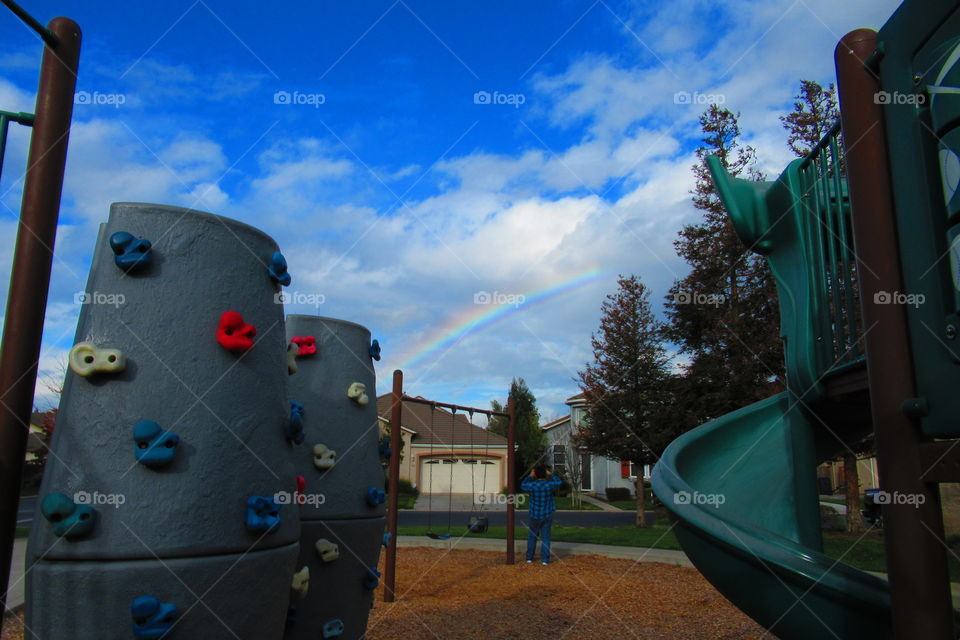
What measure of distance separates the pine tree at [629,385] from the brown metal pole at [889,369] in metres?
16.5

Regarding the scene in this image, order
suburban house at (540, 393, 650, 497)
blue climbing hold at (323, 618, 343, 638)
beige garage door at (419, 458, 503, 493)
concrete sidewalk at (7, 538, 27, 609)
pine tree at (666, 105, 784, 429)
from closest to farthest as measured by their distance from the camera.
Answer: blue climbing hold at (323, 618, 343, 638) < concrete sidewalk at (7, 538, 27, 609) < pine tree at (666, 105, 784, 429) < beige garage door at (419, 458, 503, 493) < suburban house at (540, 393, 650, 497)

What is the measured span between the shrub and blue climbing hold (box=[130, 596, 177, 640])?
37.2 metres

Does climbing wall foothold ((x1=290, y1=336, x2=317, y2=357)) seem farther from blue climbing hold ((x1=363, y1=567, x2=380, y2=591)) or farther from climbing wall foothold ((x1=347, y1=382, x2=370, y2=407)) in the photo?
blue climbing hold ((x1=363, y1=567, x2=380, y2=591))

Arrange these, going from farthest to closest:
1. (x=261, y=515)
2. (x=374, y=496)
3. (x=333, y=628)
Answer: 1. (x=374, y=496)
2. (x=333, y=628)
3. (x=261, y=515)

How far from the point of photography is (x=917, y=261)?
2170 mm

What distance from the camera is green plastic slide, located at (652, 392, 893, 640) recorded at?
290cm

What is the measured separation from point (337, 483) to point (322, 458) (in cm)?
20

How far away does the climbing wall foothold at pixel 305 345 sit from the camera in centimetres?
483

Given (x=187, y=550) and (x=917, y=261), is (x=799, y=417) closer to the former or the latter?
(x=917, y=261)

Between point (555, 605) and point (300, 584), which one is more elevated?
point (300, 584)

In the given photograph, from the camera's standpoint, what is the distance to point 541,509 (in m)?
11.0

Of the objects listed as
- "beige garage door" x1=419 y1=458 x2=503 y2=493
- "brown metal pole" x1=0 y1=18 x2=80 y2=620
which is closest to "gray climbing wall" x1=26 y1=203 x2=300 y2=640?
"brown metal pole" x1=0 y1=18 x2=80 y2=620

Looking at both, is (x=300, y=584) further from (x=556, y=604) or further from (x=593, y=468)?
(x=593, y=468)

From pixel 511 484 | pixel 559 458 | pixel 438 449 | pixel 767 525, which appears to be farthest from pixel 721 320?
pixel 559 458
